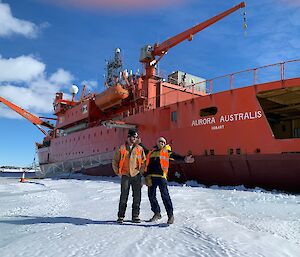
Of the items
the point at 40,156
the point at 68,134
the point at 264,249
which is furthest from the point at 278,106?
the point at 40,156

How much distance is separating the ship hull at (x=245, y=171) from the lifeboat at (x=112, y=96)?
6.40m

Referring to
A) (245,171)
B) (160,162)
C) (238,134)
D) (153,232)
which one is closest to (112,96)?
(238,134)

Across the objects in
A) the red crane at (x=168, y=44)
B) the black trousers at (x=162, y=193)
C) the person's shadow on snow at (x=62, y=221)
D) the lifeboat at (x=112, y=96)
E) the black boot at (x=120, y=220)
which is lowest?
the person's shadow on snow at (x=62, y=221)

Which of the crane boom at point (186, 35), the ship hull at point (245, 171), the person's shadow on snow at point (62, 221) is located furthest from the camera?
the crane boom at point (186, 35)

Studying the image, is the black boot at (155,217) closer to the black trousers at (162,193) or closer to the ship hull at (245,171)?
the black trousers at (162,193)

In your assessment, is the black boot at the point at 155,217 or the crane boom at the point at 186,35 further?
the crane boom at the point at 186,35

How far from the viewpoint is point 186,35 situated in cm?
1584

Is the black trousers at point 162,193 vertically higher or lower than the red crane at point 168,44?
lower

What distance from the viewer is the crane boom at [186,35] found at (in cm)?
1424

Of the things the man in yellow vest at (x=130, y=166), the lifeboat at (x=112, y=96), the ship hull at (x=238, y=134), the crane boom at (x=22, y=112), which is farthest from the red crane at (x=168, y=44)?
the crane boom at (x=22, y=112)

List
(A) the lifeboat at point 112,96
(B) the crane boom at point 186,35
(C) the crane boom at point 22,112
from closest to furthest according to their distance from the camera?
1. (B) the crane boom at point 186,35
2. (A) the lifeboat at point 112,96
3. (C) the crane boom at point 22,112

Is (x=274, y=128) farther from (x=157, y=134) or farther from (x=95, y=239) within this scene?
(x=95, y=239)

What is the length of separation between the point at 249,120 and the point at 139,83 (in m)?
8.64

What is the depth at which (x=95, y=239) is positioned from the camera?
139 inches
